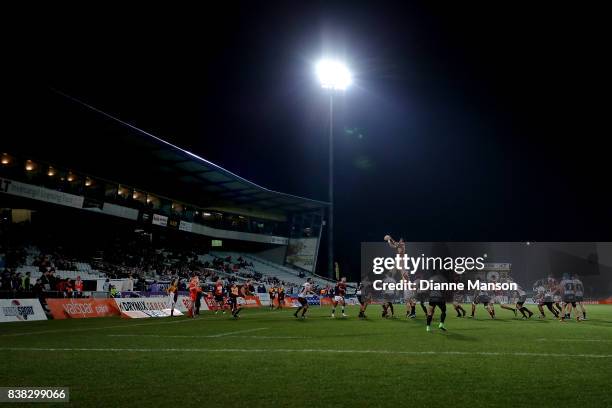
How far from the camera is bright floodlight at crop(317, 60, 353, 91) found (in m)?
48.1

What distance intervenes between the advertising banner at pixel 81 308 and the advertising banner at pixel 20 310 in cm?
63

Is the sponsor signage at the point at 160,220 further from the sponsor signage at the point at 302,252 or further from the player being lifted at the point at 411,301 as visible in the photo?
the player being lifted at the point at 411,301

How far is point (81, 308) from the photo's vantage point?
23.2 metres

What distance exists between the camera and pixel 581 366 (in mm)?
8398

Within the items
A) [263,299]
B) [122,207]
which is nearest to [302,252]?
[263,299]

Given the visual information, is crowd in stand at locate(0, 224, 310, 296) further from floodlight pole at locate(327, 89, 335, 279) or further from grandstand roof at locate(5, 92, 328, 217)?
grandstand roof at locate(5, 92, 328, 217)

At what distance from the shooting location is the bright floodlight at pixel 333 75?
48.1 meters

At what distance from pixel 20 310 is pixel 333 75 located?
117 feet

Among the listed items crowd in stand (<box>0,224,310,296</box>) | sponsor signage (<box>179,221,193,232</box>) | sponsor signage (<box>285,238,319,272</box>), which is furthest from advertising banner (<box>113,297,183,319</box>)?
sponsor signage (<box>285,238,319,272</box>)

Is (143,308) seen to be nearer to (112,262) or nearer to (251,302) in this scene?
(251,302)

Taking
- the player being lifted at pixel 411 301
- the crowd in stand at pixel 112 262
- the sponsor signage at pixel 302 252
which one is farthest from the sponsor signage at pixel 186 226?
the player being lifted at pixel 411 301

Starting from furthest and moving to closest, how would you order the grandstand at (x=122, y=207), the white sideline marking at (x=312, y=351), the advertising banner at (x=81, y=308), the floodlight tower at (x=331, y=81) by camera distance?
the floodlight tower at (x=331, y=81) < the grandstand at (x=122, y=207) < the advertising banner at (x=81, y=308) < the white sideline marking at (x=312, y=351)

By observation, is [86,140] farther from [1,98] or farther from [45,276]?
[45,276]

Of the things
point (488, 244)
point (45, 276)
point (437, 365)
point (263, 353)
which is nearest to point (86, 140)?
point (45, 276)
